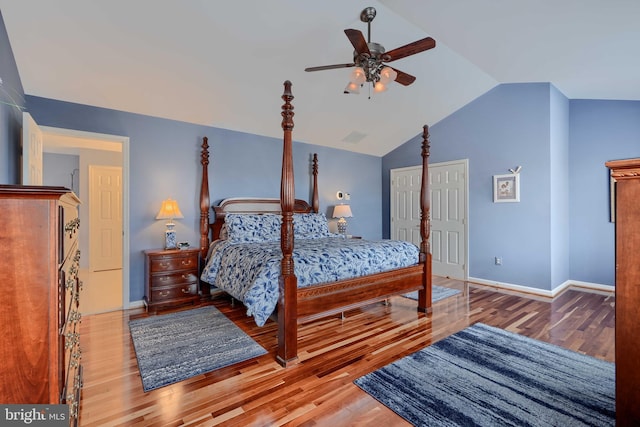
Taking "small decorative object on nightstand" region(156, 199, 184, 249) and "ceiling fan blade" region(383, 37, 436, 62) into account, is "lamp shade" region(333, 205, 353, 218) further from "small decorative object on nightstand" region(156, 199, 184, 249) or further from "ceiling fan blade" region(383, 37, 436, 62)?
"ceiling fan blade" region(383, 37, 436, 62)

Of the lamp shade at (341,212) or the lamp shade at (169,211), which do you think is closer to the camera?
the lamp shade at (169,211)

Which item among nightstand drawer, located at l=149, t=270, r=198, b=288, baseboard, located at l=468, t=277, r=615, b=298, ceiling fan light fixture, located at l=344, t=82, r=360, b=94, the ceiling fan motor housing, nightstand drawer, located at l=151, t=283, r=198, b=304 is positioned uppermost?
the ceiling fan motor housing

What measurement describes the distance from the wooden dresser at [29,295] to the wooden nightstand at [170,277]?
289cm

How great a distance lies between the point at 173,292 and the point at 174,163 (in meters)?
1.73

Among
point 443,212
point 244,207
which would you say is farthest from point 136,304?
point 443,212

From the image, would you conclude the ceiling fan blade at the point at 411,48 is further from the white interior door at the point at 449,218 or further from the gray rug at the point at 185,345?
the white interior door at the point at 449,218

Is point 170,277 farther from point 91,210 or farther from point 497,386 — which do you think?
point 91,210

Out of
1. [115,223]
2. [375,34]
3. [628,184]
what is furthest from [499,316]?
[115,223]

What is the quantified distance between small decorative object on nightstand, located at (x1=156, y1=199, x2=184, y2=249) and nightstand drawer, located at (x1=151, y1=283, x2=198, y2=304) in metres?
0.54

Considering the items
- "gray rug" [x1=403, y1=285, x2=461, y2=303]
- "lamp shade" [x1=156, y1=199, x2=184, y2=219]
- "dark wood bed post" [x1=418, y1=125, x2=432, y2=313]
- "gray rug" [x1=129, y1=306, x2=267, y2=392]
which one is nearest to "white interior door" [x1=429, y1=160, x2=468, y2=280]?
"gray rug" [x1=403, y1=285, x2=461, y2=303]

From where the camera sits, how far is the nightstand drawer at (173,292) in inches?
142

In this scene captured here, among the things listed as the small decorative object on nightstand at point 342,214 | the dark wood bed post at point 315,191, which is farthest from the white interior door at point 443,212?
the dark wood bed post at point 315,191

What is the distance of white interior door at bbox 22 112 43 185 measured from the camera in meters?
2.63

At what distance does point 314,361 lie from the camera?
7.99 ft
